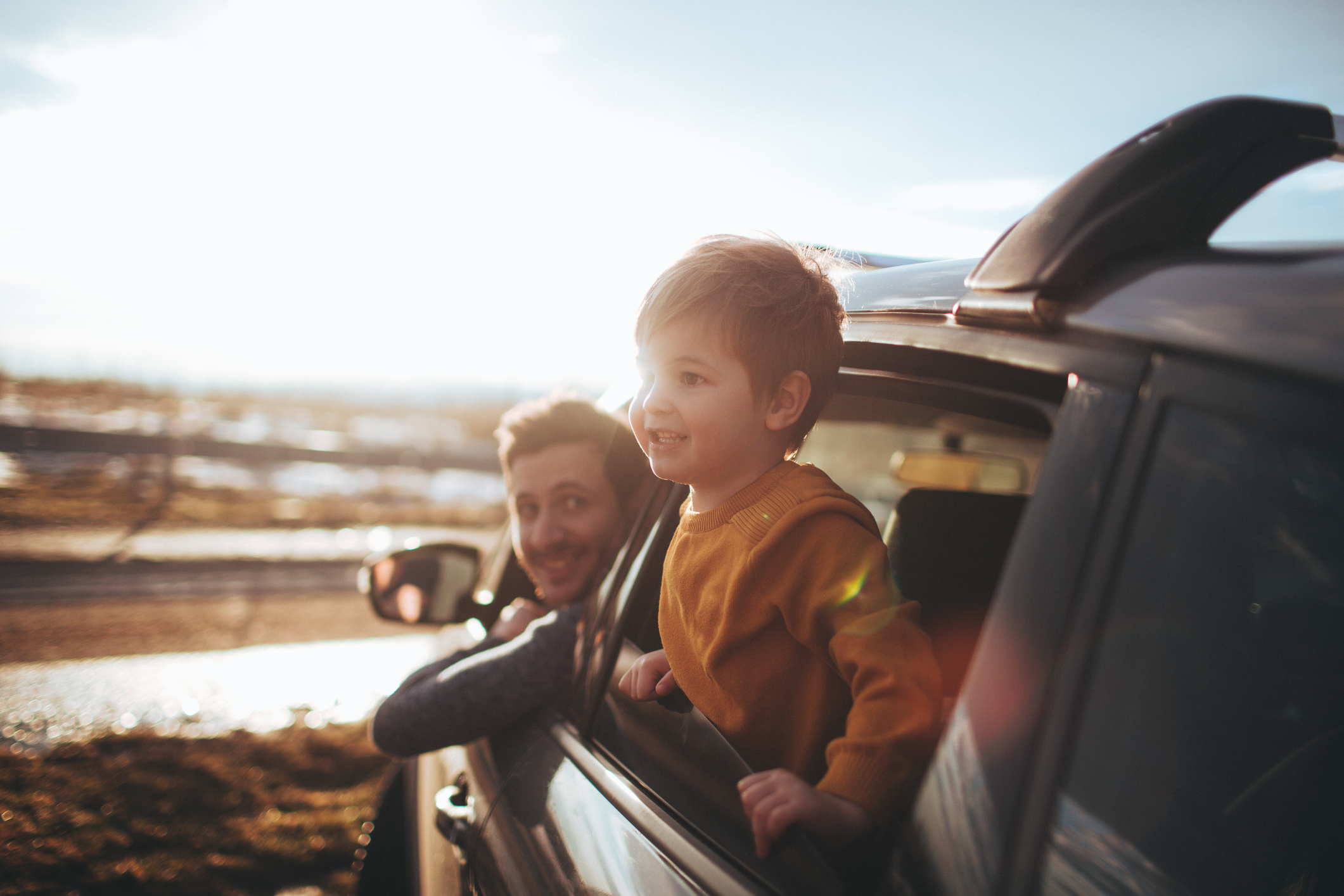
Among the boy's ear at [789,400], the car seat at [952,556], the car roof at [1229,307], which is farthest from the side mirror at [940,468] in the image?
the car roof at [1229,307]

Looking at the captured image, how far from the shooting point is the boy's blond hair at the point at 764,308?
1386 millimetres

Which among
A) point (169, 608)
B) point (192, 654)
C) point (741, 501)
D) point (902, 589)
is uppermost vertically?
point (741, 501)

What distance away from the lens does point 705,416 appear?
1361 mm

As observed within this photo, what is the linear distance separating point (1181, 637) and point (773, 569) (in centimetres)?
55

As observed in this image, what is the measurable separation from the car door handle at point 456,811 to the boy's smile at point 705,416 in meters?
1.01

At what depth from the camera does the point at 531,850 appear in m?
1.51

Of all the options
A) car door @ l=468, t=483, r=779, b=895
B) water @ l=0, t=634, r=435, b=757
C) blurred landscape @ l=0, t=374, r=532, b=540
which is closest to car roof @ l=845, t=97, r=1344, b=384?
car door @ l=468, t=483, r=779, b=895

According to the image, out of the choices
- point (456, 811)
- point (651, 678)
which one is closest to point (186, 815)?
point (456, 811)

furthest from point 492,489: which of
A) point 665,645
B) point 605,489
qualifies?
point 665,645

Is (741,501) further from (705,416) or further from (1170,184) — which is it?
(1170,184)

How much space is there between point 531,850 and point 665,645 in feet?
1.61

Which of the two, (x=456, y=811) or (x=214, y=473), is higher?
(x=456, y=811)

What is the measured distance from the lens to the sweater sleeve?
0.95 m

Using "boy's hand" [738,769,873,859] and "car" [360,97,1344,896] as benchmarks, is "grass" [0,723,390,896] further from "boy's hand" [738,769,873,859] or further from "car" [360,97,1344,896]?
"car" [360,97,1344,896]
